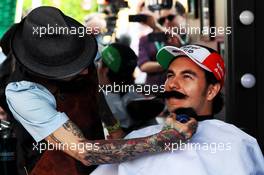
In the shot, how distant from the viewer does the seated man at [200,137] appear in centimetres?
209

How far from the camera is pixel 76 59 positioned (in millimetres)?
2182

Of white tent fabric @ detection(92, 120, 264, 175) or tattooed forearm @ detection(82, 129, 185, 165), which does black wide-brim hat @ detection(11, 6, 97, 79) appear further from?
white tent fabric @ detection(92, 120, 264, 175)

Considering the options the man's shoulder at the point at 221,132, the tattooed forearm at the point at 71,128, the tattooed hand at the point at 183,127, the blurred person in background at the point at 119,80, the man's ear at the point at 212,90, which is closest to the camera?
the tattooed hand at the point at 183,127

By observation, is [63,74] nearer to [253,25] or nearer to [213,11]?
[253,25]

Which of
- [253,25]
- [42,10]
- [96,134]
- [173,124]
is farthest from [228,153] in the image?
[253,25]

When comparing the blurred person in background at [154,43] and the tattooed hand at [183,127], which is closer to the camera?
the tattooed hand at [183,127]

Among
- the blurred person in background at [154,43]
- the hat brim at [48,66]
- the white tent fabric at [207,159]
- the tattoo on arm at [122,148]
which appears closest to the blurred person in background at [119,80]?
the blurred person in background at [154,43]

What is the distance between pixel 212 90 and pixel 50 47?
27.6 inches

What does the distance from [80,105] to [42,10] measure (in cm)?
44

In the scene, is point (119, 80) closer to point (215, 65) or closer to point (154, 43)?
point (154, 43)

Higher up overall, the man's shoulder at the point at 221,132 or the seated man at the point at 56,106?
the seated man at the point at 56,106

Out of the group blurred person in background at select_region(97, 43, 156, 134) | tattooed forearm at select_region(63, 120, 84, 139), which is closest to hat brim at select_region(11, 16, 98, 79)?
tattooed forearm at select_region(63, 120, 84, 139)

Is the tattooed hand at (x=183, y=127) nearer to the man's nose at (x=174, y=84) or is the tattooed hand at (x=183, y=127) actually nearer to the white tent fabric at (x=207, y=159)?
the white tent fabric at (x=207, y=159)

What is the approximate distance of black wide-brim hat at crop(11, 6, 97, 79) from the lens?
212 cm
